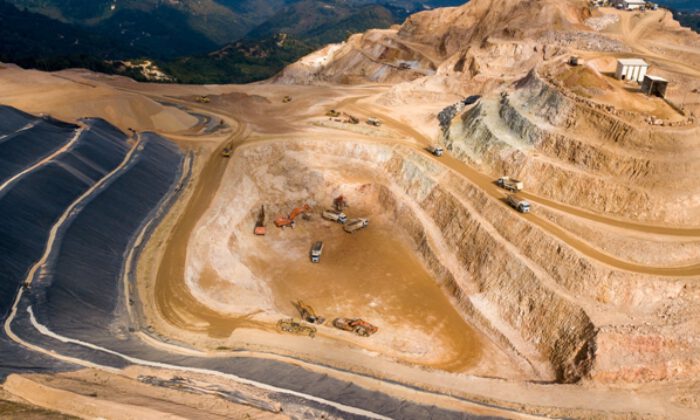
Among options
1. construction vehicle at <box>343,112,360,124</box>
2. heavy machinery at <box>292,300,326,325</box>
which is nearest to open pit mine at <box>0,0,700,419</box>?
heavy machinery at <box>292,300,326,325</box>

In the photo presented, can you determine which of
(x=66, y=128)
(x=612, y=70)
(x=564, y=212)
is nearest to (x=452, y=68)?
(x=612, y=70)

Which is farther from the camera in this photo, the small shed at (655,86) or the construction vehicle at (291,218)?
the construction vehicle at (291,218)

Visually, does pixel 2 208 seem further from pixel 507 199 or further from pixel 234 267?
pixel 507 199

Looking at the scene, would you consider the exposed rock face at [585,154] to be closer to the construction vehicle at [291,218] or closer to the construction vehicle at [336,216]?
the construction vehicle at [336,216]

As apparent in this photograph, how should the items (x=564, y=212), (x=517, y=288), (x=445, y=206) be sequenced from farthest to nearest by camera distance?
(x=445, y=206) → (x=564, y=212) → (x=517, y=288)

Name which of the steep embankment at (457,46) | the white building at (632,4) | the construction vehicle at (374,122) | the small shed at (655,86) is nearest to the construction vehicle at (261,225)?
the construction vehicle at (374,122)

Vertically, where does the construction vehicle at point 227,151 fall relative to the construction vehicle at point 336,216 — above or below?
above
